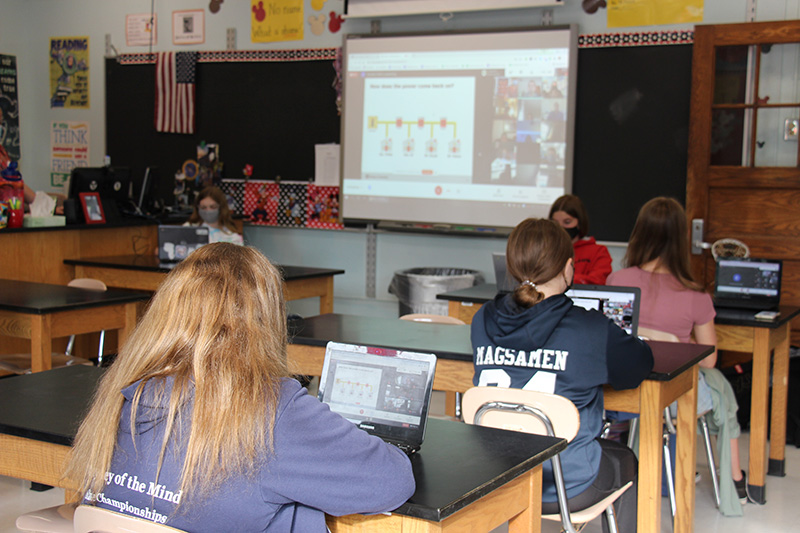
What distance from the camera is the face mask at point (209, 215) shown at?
549 centimetres

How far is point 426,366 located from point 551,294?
923mm

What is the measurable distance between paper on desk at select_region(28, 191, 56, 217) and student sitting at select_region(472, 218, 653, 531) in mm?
3570

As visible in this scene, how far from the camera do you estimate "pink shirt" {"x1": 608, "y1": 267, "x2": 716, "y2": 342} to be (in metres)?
3.27

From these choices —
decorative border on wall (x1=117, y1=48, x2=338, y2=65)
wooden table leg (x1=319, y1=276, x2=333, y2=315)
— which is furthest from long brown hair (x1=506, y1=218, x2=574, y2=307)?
decorative border on wall (x1=117, y1=48, x2=338, y2=65)

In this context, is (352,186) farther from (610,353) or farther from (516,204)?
(610,353)

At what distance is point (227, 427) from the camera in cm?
126

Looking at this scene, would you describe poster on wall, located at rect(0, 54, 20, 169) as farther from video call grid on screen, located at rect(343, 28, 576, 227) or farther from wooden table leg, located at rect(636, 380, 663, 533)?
wooden table leg, located at rect(636, 380, 663, 533)

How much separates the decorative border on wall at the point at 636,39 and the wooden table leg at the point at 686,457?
9.74ft

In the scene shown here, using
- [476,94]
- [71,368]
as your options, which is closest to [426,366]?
[71,368]

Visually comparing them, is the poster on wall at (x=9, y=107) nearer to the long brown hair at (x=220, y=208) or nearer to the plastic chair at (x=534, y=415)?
the long brown hair at (x=220, y=208)

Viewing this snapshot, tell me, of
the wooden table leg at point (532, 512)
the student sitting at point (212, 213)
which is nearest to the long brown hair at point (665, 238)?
the wooden table leg at point (532, 512)

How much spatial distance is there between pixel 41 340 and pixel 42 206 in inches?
75.9

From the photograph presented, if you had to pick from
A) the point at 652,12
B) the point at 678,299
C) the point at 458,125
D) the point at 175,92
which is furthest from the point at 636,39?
the point at 175,92

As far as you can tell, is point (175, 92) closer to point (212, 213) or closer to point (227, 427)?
point (212, 213)
